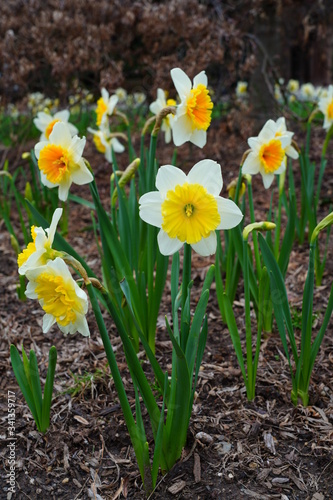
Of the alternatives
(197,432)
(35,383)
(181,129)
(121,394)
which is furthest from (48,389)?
(181,129)

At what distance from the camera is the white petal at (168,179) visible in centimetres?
131

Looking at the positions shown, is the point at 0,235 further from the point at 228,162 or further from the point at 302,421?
the point at 302,421

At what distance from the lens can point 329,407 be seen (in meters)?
1.84

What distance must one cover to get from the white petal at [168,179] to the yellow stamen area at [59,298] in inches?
13.8

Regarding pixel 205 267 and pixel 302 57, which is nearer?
pixel 205 267

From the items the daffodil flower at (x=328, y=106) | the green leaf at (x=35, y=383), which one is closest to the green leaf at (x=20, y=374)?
the green leaf at (x=35, y=383)

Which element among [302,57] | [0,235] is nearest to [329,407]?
[0,235]

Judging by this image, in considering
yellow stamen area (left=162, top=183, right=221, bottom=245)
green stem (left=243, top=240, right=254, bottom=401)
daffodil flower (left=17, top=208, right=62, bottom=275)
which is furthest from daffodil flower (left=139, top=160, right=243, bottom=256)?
green stem (left=243, top=240, right=254, bottom=401)

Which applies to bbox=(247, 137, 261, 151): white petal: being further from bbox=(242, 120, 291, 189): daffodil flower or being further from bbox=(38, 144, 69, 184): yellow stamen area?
bbox=(38, 144, 69, 184): yellow stamen area

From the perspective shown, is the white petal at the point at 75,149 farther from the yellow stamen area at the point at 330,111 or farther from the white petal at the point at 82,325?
the yellow stamen area at the point at 330,111

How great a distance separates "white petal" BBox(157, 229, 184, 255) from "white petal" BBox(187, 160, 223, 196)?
161mm

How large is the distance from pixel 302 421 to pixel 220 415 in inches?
11.4

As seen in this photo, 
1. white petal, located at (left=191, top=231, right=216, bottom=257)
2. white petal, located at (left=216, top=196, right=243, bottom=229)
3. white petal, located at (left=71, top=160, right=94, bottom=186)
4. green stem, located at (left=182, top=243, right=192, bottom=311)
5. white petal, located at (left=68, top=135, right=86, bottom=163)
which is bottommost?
green stem, located at (left=182, top=243, right=192, bottom=311)

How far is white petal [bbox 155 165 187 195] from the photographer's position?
1312mm
